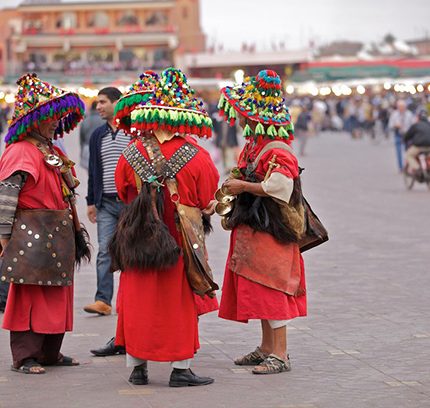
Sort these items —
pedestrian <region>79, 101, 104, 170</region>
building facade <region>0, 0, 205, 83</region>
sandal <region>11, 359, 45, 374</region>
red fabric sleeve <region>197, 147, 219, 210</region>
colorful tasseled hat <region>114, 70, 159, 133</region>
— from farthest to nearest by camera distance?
building facade <region>0, 0, 205, 83</region>, pedestrian <region>79, 101, 104, 170</region>, sandal <region>11, 359, 45, 374</region>, colorful tasseled hat <region>114, 70, 159, 133</region>, red fabric sleeve <region>197, 147, 219, 210</region>

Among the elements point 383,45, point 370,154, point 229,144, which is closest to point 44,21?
point 383,45

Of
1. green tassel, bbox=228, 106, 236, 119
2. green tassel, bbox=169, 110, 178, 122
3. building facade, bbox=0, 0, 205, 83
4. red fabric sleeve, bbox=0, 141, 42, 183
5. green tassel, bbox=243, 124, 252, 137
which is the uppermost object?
green tassel, bbox=169, 110, 178, 122

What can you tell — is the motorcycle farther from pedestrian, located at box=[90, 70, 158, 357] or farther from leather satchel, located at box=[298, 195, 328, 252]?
pedestrian, located at box=[90, 70, 158, 357]

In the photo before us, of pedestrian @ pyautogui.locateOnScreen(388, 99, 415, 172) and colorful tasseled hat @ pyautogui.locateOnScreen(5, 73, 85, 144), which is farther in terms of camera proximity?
pedestrian @ pyautogui.locateOnScreen(388, 99, 415, 172)

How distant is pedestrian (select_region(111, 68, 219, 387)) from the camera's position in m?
7.13

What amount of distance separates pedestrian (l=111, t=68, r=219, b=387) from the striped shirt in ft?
7.10

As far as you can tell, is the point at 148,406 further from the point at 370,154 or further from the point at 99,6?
the point at 99,6

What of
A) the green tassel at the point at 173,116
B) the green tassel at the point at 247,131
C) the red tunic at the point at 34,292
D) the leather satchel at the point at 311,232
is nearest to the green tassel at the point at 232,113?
the green tassel at the point at 247,131

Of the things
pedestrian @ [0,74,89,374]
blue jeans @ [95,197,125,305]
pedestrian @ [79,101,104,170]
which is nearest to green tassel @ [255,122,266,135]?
pedestrian @ [0,74,89,374]

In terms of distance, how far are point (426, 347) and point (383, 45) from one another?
162 metres

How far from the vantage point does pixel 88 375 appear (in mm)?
7668

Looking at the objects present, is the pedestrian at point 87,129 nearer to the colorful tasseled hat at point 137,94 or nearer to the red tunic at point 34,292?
the red tunic at point 34,292

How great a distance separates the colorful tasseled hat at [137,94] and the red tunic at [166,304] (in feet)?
1.16

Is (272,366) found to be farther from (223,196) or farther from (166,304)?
(223,196)
